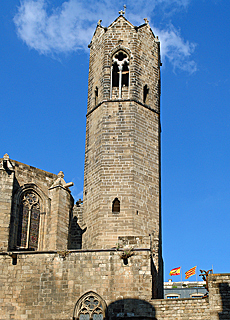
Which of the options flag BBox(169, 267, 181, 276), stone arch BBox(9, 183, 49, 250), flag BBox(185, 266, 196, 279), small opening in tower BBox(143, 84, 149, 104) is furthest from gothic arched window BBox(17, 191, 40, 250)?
flag BBox(169, 267, 181, 276)

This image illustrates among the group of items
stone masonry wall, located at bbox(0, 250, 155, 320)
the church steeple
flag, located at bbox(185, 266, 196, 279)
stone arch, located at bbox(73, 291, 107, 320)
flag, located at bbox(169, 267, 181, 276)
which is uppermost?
the church steeple

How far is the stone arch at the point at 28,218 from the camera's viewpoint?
2906 centimetres

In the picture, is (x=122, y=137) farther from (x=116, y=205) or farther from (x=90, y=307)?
(x=90, y=307)

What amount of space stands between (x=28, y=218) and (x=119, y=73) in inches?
356

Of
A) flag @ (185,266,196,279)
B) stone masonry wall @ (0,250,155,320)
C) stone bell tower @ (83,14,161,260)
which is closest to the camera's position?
stone masonry wall @ (0,250,155,320)

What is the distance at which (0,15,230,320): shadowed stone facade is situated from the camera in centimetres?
2420

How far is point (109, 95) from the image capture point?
3156 cm

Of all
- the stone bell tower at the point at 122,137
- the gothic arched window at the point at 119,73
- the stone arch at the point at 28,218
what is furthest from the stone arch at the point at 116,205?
the gothic arched window at the point at 119,73

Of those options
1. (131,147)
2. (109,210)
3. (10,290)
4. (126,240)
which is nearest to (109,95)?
(131,147)

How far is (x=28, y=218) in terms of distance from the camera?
2992 cm

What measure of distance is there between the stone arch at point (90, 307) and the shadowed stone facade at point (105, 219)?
0.13 ft

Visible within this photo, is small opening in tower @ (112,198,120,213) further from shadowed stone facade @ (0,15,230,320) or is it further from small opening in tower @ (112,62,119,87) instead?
small opening in tower @ (112,62,119,87)

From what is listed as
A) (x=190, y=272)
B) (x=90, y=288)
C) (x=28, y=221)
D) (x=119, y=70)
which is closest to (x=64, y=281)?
(x=90, y=288)

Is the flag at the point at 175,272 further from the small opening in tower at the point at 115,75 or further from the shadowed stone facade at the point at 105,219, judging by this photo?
the small opening in tower at the point at 115,75
